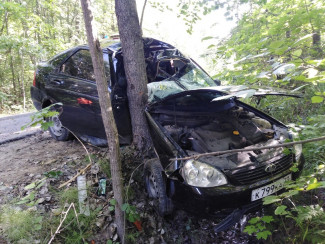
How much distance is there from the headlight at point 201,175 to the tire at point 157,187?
20.5 inches

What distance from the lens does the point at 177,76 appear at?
4051mm

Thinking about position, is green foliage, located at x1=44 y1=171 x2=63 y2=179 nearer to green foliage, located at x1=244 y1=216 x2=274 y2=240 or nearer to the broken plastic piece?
the broken plastic piece

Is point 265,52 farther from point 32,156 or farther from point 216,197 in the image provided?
point 32,156

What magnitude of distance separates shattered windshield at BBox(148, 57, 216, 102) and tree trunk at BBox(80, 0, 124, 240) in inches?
55.0

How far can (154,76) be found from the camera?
4.17 meters

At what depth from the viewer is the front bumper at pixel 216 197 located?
7.00ft

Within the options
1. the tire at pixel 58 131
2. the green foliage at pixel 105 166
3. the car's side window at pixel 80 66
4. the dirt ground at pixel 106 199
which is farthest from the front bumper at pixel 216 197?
the tire at pixel 58 131

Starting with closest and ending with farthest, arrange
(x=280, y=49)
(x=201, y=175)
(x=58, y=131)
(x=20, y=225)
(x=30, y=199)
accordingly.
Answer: (x=280, y=49) → (x=201, y=175) → (x=20, y=225) → (x=30, y=199) → (x=58, y=131)

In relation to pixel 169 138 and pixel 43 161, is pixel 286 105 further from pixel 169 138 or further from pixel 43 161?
pixel 43 161

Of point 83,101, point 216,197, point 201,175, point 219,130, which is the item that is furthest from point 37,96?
point 216,197

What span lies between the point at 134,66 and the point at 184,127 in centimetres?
118

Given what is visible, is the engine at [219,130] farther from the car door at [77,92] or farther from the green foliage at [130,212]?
the car door at [77,92]

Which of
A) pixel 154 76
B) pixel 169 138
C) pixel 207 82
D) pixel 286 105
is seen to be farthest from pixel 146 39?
pixel 286 105

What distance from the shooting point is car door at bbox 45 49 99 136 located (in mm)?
3744
